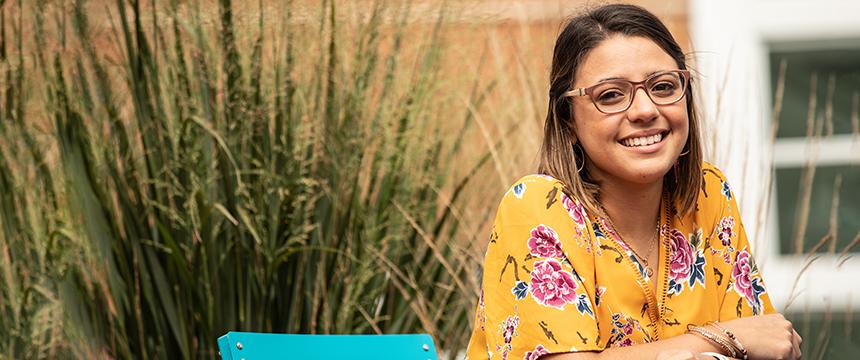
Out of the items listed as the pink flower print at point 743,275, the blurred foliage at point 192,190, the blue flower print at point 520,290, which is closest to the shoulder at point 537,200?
the blue flower print at point 520,290

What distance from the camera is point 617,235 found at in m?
2.11

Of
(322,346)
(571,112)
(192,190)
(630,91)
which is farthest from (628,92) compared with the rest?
(192,190)

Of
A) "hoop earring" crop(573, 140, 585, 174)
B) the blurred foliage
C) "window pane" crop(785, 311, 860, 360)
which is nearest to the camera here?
"hoop earring" crop(573, 140, 585, 174)

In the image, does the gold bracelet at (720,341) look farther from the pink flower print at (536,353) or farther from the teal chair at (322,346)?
the teal chair at (322,346)

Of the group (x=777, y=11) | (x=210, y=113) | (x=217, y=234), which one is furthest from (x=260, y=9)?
(x=777, y=11)

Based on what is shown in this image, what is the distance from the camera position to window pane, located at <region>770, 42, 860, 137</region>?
15.1 feet

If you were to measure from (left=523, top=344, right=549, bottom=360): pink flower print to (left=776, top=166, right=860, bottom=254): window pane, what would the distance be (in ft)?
8.97

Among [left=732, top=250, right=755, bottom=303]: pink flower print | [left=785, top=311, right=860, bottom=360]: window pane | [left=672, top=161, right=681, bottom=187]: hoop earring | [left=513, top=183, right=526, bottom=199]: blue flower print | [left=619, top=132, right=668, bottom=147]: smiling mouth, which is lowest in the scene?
[left=785, top=311, right=860, bottom=360]: window pane

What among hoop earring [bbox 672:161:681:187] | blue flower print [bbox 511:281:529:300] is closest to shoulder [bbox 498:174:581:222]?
blue flower print [bbox 511:281:529:300]

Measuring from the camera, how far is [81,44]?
2.94 meters

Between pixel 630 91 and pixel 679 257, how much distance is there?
0.30 metres

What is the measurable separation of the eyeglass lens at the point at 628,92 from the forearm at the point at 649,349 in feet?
→ 1.21

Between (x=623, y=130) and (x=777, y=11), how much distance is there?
2.76 meters

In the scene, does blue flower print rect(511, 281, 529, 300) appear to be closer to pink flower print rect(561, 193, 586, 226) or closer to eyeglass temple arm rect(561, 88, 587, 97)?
pink flower print rect(561, 193, 586, 226)
